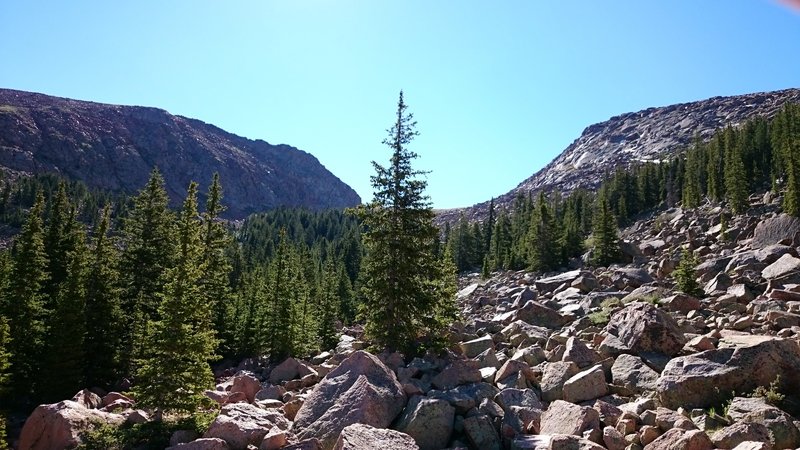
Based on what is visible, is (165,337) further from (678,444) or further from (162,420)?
(678,444)

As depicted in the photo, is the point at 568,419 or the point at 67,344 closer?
the point at 568,419

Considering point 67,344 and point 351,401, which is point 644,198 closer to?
point 67,344

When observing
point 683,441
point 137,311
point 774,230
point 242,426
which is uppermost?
point 774,230

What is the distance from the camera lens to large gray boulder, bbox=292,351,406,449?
11.0 meters

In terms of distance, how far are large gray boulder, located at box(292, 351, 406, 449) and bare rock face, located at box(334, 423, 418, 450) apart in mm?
1063

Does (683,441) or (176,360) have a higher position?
(176,360)

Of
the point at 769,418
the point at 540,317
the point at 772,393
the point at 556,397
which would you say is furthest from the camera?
the point at 540,317

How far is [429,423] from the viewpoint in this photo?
1120cm

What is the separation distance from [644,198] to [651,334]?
8582cm

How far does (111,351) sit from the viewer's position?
2564 cm

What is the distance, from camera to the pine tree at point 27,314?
23.4 metres

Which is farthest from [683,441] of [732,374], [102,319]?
[102,319]

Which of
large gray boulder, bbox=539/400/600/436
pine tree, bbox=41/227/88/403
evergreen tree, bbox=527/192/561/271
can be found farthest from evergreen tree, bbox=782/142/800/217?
pine tree, bbox=41/227/88/403

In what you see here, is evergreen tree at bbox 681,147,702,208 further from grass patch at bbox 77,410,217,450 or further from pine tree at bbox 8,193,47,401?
pine tree at bbox 8,193,47,401
